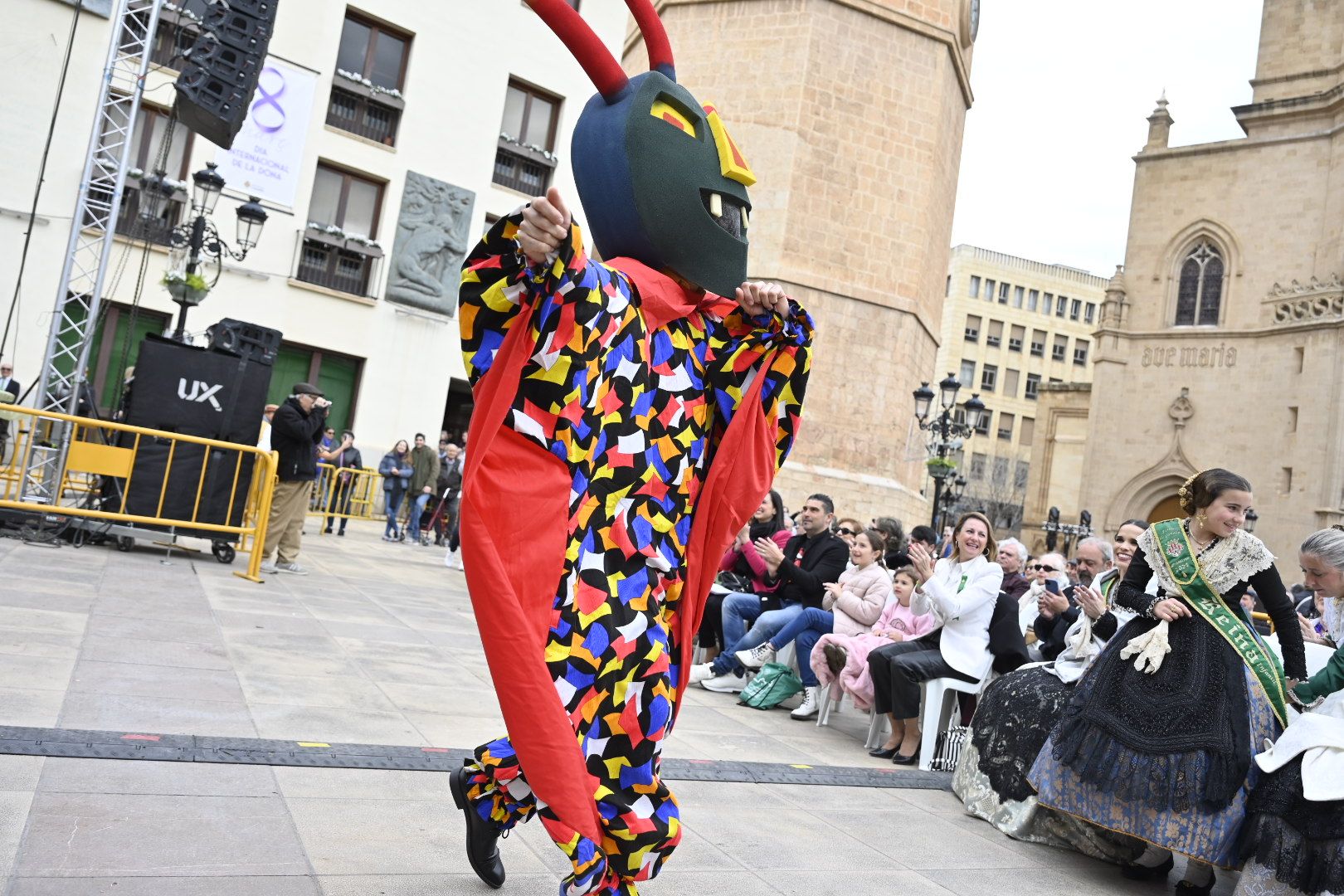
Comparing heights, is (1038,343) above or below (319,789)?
above

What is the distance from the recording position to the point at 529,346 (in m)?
2.80

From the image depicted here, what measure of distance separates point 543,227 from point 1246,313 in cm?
3338

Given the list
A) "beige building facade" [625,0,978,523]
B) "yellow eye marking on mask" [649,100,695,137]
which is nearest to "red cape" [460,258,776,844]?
"yellow eye marking on mask" [649,100,695,137]

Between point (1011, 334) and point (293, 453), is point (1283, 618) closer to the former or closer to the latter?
point (293, 453)

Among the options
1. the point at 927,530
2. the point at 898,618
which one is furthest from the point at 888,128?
the point at 898,618

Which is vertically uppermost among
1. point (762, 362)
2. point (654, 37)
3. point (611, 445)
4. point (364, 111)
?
point (364, 111)

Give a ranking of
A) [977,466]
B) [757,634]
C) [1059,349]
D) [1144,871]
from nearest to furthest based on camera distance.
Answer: [1144,871] → [757,634] → [977,466] → [1059,349]

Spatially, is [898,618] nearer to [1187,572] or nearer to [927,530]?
[927,530]

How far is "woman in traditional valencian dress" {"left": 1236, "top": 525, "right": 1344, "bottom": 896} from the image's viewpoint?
152 inches

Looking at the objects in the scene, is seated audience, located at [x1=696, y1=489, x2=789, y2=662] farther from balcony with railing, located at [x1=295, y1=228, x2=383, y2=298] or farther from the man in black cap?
balcony with railing, located at [x1=295, y1=228, x2=383, y2=298]

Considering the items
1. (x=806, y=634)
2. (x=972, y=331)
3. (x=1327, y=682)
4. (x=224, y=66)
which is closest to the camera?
(x=1327, y=682)

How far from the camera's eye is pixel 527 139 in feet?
80.6

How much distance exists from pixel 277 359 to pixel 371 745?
18.2 meters

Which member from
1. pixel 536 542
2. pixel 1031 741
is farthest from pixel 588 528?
pixel 1031 741
